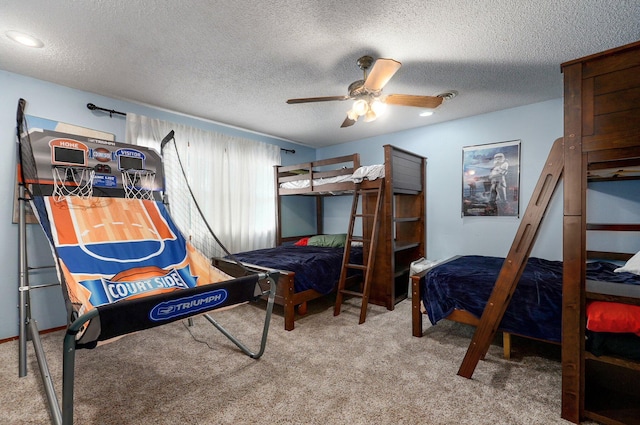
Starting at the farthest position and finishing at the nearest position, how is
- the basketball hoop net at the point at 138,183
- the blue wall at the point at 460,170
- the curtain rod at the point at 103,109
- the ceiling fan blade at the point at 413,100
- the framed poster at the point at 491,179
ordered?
1. the framed poster at the point at 491,179
2. the blue wall at the point at 460,170
3. the curtain rod at the point at 103,109
4. the basketball hoop net at the point at 138,183
5. the ceiling fan blade at the point at 413,100

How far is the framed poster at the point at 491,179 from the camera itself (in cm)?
355

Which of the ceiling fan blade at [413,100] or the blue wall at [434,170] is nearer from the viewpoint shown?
the ceiling fan blade at [413,100]

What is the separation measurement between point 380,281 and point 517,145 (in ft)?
7.86

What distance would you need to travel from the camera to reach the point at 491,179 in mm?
3705

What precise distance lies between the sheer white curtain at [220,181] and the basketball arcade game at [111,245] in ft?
2.89

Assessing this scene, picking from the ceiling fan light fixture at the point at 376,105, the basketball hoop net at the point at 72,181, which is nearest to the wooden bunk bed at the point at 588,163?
the ceiling fan light fixture at the point at 376,105

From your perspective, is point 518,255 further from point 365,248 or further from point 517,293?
point 365,248

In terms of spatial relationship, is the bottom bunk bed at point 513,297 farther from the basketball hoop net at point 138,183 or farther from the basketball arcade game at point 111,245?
the basketball hoop net at point 138,183

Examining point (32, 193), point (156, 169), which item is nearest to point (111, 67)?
point (156, 169)

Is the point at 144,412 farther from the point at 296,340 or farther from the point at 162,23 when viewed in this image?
the point at 162,23

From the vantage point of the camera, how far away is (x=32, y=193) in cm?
203

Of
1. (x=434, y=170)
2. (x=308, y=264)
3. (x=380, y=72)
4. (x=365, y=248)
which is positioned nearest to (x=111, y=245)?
Answer: (x=308, y=264)

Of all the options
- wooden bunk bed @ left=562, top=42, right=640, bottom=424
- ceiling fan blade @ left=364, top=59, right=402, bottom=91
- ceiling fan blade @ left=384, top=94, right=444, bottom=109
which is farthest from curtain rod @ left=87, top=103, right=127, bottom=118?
wooden bunk bed @ left=562, top=42, right=640, bottom=424

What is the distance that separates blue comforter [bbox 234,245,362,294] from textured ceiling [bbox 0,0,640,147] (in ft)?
6.11
